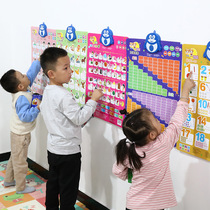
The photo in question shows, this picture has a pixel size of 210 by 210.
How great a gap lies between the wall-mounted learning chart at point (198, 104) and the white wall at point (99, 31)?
5 cm

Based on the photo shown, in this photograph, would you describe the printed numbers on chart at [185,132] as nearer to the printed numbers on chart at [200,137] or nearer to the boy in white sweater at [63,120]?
the printed numbers on chart at [200,137]

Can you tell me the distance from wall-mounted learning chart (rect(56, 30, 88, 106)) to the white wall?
66 millimetres

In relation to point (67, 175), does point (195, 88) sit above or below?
above

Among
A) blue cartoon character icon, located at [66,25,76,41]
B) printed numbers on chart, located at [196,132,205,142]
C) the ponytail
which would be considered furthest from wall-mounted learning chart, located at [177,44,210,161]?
blue cartoon character icon, located at [66,25,76,41]

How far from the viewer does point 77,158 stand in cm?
209

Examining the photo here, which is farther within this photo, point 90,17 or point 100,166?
point 100,166

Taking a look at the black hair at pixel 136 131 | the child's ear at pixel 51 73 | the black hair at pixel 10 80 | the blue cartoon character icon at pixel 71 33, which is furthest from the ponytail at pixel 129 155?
the black hair at pixel 10 80

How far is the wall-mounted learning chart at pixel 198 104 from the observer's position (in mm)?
1500

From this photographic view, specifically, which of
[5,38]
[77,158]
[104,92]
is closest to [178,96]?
[104,92]

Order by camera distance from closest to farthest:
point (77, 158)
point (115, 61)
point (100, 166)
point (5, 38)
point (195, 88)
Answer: point (195, 88), point (115, 61), point (77, 158), point (100, 166), point (5, 38)

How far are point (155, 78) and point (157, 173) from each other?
50 centimetres

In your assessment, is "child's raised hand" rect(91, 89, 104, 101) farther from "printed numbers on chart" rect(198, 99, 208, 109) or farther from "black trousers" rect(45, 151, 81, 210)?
"printed numbers on chart" rect(198, 99, 208, 109)

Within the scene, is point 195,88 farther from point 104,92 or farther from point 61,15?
point 61,15

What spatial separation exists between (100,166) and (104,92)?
0.54 m
